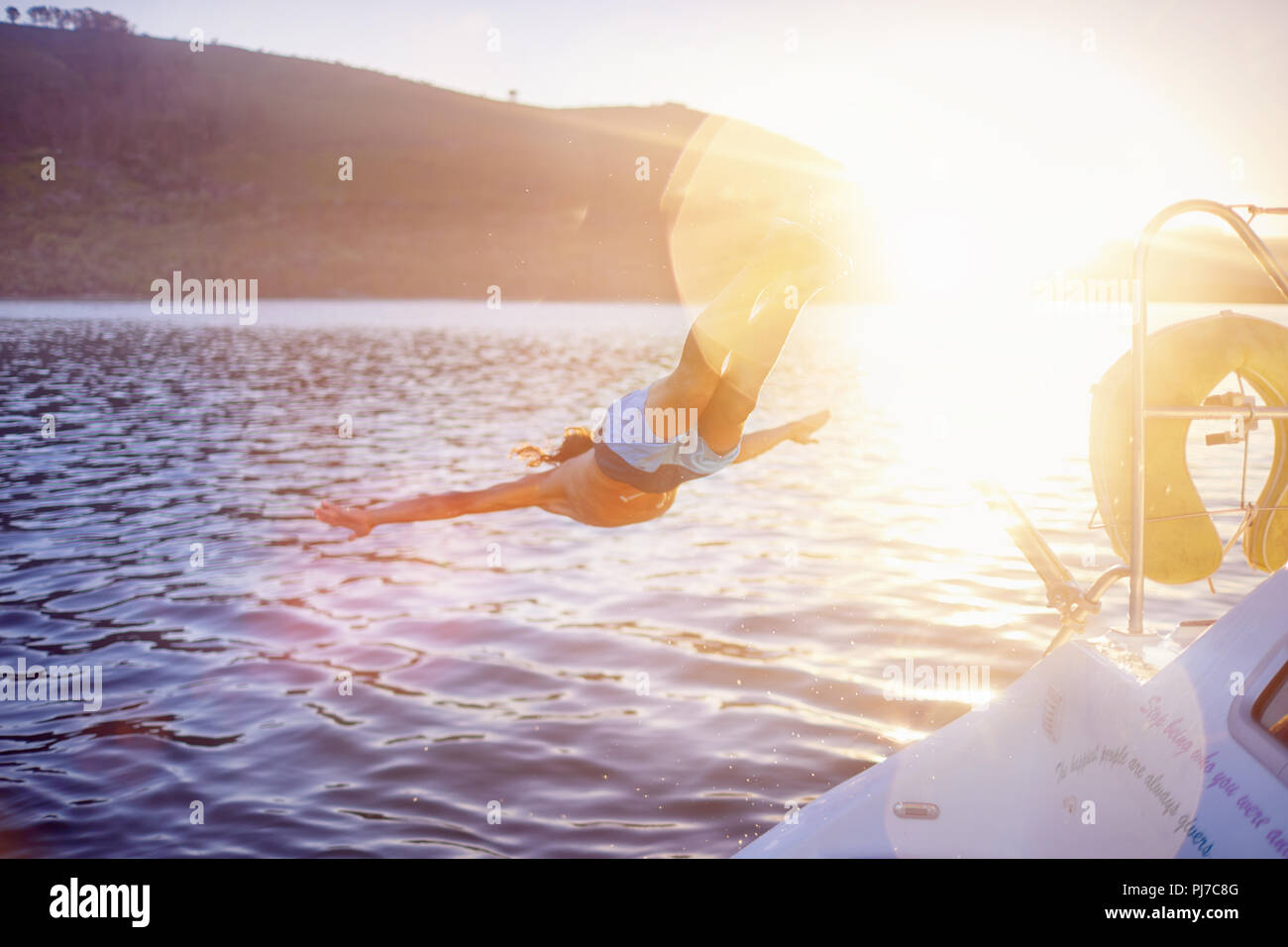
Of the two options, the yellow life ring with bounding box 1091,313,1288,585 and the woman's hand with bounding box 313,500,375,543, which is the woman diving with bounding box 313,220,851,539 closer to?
the woman's hand with bounding box 313,500,375,543

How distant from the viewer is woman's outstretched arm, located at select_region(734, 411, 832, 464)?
616cm

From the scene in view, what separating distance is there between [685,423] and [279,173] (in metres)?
161

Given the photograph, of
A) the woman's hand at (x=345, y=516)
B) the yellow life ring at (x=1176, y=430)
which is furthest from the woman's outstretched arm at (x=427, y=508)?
the yellow life ring at (x=1176, y=430)

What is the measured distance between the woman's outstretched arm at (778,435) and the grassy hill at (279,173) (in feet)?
385

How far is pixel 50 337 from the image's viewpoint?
74.4 meters

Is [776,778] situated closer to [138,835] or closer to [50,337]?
[138,835]

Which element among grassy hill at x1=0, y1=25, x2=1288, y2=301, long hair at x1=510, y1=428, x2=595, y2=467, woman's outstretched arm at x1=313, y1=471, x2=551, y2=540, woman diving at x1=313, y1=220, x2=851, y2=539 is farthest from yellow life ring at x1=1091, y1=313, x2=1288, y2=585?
grassy hill at x1=0, y1=25, x2=1288, y2=301

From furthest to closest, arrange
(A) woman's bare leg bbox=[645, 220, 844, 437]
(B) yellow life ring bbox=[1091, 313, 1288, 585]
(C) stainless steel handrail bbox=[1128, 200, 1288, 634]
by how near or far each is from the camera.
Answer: (B) yellow life ring bbox=[1091, 313, 1288, 585]
(C) stainless steel handrail bbox=[1128, 200, 1288, 634]
(A) woman's bare leg bbox=[645, 220, 844, 437]

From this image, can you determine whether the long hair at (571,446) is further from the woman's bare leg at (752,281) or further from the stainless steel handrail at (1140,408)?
the stainless steel handrail at (1140,408)

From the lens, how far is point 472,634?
12891 millimetres

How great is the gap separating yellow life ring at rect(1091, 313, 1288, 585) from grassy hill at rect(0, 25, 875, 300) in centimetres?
11782
